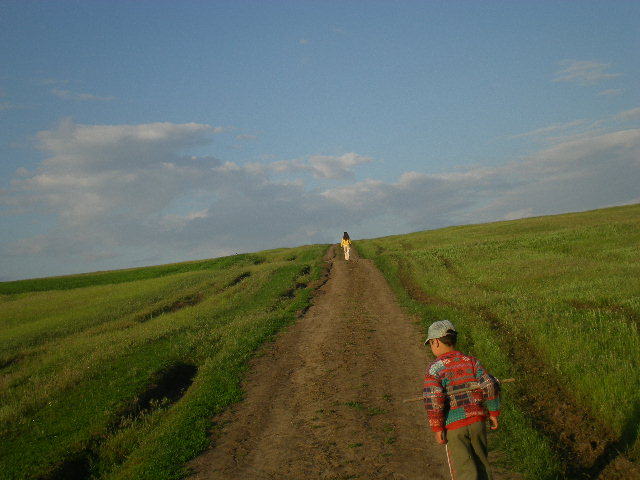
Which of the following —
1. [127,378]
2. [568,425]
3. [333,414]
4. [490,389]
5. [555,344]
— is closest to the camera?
[490,389]

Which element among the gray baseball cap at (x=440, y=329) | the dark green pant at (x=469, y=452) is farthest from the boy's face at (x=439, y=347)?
the dark green pant at (x=469, y=452)

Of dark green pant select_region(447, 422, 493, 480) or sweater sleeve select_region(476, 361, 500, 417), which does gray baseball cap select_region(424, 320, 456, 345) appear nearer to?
sweater sleeve select_region(476, 361, 500, 417)

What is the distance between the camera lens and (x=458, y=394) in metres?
5.88

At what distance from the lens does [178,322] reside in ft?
80.7

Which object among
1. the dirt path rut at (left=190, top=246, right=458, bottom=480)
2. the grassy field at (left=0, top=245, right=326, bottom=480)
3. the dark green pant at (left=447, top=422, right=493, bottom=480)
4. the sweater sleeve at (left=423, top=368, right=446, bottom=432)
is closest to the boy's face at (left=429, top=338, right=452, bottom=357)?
the sweater sleeve at (left=423, top=368, right=446, bottom=432)

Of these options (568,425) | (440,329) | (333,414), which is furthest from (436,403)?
(333,414)

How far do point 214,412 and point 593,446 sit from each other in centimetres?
741

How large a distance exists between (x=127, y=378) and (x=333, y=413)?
812 centimetres

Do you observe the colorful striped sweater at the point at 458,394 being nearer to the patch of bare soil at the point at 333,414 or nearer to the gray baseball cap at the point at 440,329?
the gray baseball cap at the point at 440,329

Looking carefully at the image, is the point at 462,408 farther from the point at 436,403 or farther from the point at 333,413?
the point at 333,413

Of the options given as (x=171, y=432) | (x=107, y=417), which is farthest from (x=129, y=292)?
(x=171, y=432)

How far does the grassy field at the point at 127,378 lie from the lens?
405 inches

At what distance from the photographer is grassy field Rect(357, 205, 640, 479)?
8133mm

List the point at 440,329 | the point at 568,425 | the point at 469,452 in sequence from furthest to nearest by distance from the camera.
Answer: the point at 568,425 → the point at 440,329 → the point at 469,452
